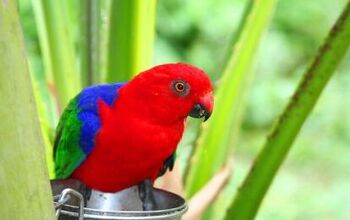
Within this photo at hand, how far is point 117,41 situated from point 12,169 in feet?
1.97

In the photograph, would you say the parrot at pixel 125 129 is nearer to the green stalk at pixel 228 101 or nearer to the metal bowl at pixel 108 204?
the metal bowl at pixel 108 204

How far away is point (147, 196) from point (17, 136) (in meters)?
0.38

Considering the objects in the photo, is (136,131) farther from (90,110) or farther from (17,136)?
(17,136)

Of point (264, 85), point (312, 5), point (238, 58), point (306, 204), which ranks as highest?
point (238, 58)

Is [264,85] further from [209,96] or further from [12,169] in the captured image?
[12,169]

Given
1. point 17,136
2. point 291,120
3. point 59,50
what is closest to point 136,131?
point 291,120

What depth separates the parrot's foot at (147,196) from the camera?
0.79 metres

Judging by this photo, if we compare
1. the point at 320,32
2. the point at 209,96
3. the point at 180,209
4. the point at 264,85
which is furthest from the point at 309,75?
the point at 320,32

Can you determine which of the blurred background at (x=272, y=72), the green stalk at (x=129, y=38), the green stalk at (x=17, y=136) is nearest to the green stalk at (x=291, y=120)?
the green stalk at (x=129, y=38)

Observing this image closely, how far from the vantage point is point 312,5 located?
8.65 feet

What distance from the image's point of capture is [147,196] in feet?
2.67

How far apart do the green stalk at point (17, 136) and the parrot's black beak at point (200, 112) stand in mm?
366

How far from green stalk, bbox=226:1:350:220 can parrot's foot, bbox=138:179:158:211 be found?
14 centimetres

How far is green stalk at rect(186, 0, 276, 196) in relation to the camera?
1038 mm
